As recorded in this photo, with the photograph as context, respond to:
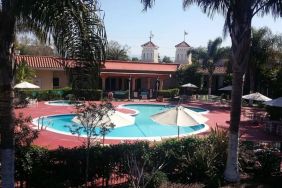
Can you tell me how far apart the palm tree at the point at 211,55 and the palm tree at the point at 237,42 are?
30.4m

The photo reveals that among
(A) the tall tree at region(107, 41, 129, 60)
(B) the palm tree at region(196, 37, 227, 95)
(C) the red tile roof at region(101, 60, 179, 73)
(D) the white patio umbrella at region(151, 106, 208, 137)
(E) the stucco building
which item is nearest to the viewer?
(D) the white patio umbrella at region(151, 106, 208, 137)

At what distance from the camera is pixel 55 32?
613 cm

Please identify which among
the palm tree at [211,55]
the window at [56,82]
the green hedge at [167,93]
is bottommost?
the green hedge at [167,93]

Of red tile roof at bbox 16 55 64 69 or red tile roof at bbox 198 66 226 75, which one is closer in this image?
red tile roof at bbox 16 55 64 69

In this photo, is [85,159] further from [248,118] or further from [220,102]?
[220,102]

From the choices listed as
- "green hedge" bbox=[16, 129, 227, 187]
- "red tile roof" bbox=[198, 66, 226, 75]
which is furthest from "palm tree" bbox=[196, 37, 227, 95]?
"green hedge" bbox=[16, 129, 227, 187]

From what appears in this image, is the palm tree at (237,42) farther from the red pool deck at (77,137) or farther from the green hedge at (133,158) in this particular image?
the red pool deck at (77,137)

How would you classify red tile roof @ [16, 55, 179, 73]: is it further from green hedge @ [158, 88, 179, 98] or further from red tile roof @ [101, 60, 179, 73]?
green hedge @ [158, 88, 179, 98]

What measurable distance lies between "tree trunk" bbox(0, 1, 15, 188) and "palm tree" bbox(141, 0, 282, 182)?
4917mm

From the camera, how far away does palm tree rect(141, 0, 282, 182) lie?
34.2 ft

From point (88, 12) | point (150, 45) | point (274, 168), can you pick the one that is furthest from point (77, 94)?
point (150, 45)

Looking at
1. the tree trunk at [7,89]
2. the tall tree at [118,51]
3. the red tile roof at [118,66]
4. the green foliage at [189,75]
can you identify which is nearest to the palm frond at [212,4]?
the tree trunk at [7,89]

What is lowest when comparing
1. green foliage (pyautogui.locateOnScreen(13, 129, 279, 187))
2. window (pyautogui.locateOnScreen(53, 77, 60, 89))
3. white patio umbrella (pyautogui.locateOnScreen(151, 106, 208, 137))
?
green foliage (pyautogui.locateOnScreen(13, 129, 279, 187))

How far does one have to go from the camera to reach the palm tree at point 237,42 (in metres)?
10.4
